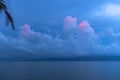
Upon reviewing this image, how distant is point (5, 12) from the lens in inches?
343

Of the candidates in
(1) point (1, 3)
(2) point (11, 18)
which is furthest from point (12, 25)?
(1) point (1, 3)

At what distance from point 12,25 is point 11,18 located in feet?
0.78

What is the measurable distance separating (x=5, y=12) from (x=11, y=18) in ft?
0.93

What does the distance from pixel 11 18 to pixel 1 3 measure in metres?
0.59

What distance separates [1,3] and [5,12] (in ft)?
1.06

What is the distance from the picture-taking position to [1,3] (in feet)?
28.5

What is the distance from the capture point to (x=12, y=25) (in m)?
8.85

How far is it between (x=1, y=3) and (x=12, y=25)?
31.8 inches

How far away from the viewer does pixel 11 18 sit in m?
8.82

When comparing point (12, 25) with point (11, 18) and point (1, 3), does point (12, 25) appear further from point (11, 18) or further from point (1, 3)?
point (1, 3)

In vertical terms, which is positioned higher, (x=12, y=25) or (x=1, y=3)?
(x=1, y=3)
